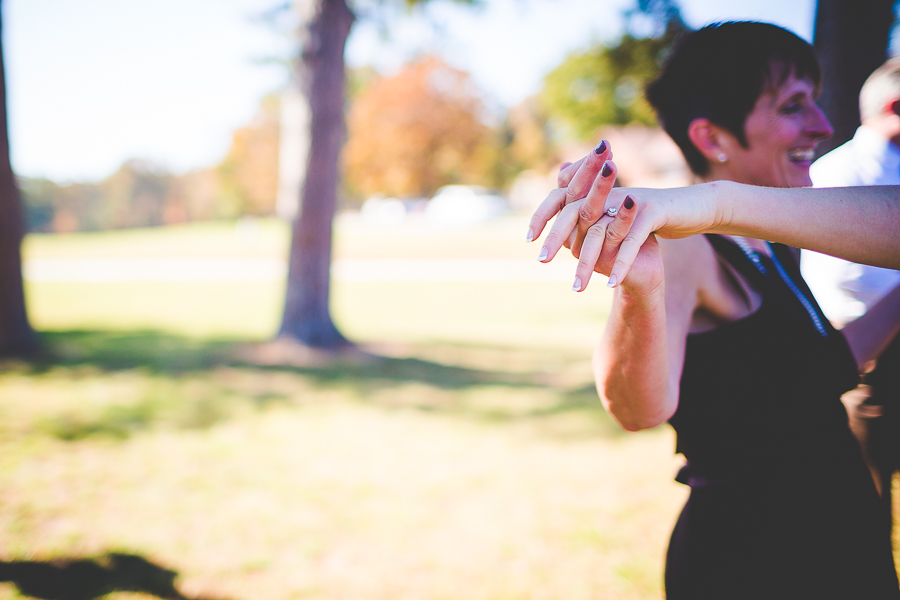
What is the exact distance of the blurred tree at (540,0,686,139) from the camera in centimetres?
357

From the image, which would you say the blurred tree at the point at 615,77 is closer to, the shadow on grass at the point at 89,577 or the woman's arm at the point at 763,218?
the woman's arm at the point at 763,218

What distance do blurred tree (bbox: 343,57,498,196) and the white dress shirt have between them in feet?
131

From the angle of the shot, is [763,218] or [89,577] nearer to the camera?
[763,218]

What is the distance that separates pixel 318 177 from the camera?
6930mm

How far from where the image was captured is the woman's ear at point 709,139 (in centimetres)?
140

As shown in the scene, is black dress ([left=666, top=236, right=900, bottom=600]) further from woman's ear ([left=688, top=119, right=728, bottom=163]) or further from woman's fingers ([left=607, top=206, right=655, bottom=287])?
woman's fingers ([left=607, top=206, right=655, bottom=287])

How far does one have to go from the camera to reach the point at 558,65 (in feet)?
68.7

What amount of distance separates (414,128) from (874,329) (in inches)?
1633

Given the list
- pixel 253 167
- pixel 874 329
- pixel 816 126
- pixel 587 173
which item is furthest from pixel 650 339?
pixel 253 167

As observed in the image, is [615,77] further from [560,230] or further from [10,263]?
[10,263]

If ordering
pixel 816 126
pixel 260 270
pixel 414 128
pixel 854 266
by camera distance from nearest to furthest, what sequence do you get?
pixel 816 126
pixel 854 266
pixel 260 270
pixel 414 128

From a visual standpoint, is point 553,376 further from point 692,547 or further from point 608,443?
point 692,547

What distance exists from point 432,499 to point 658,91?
2.95m

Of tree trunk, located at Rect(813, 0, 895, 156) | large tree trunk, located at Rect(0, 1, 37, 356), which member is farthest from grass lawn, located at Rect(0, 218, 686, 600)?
tree trunk, located at Rect(813, 0, 895, 156)
